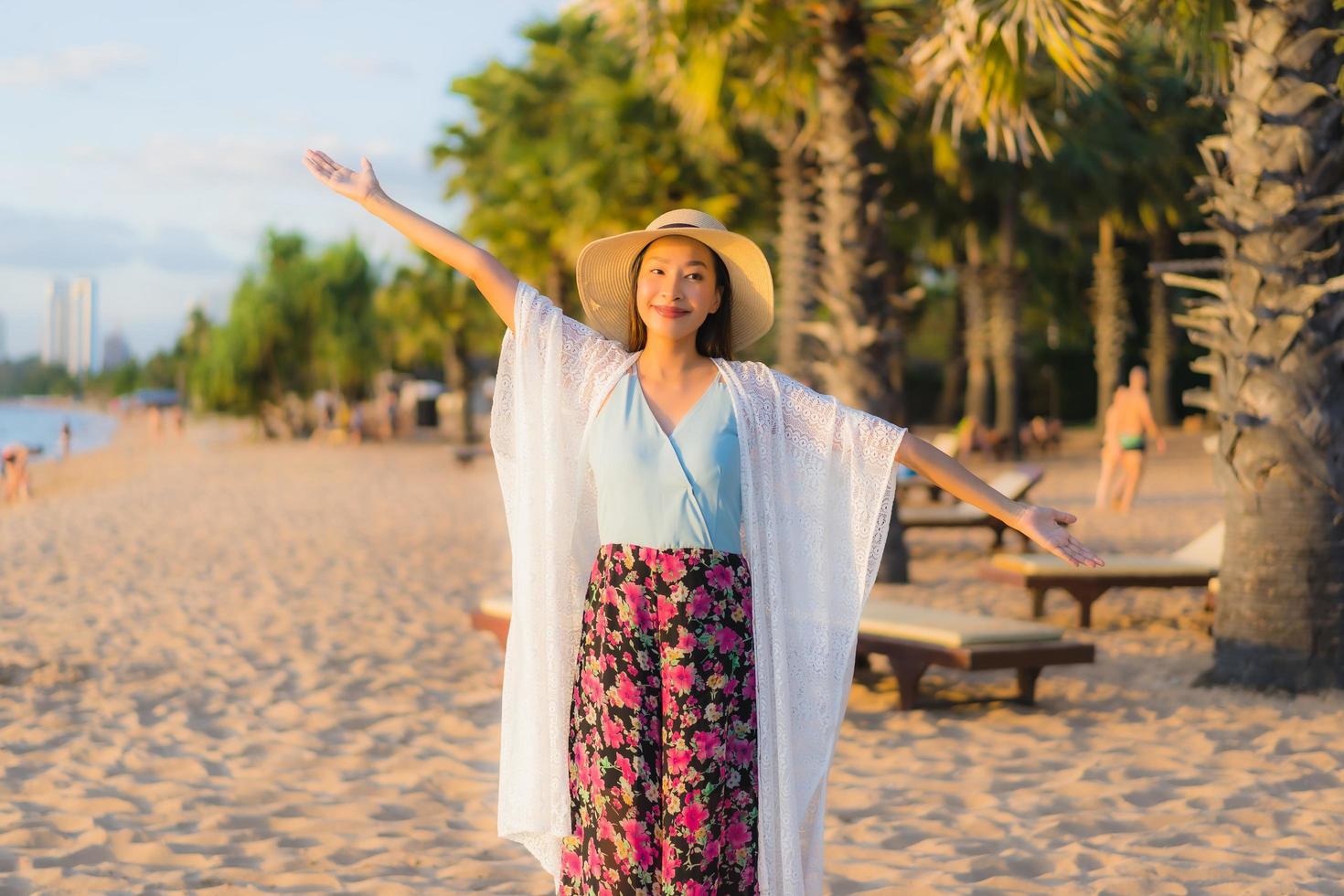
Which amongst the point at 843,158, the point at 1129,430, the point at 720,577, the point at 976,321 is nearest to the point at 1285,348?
the point at 843,158

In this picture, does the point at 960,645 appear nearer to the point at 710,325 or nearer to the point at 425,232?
the point at 710,325

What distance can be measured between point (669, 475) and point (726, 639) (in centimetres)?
36

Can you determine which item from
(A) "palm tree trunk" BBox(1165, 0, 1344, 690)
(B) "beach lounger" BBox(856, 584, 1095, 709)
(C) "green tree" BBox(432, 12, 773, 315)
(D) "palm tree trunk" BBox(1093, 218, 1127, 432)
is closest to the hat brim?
(B) "beach lounger" BBox(856, 584, 1095, 709)

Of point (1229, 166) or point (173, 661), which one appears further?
point (173, 661)

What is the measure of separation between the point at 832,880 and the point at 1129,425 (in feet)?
41.9

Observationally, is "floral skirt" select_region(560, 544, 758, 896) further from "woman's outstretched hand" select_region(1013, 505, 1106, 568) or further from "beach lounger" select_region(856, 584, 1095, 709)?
"beach lounger" select_region(856, 584, 1095, 709)

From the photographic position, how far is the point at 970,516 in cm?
1225

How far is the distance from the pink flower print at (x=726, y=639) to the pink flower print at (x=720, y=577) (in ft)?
0.29

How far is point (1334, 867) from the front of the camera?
4336 mm

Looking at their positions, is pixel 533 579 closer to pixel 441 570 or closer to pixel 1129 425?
pixel 441 570

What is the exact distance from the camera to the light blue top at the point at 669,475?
2.86 metres

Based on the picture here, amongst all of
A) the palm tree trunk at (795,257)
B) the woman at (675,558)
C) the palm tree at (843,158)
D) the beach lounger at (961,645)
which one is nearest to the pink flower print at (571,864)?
the woman at (675,558)

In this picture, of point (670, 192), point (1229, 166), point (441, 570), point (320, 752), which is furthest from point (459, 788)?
point (670, 192)

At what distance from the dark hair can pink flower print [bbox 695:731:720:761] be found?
0.86 m
